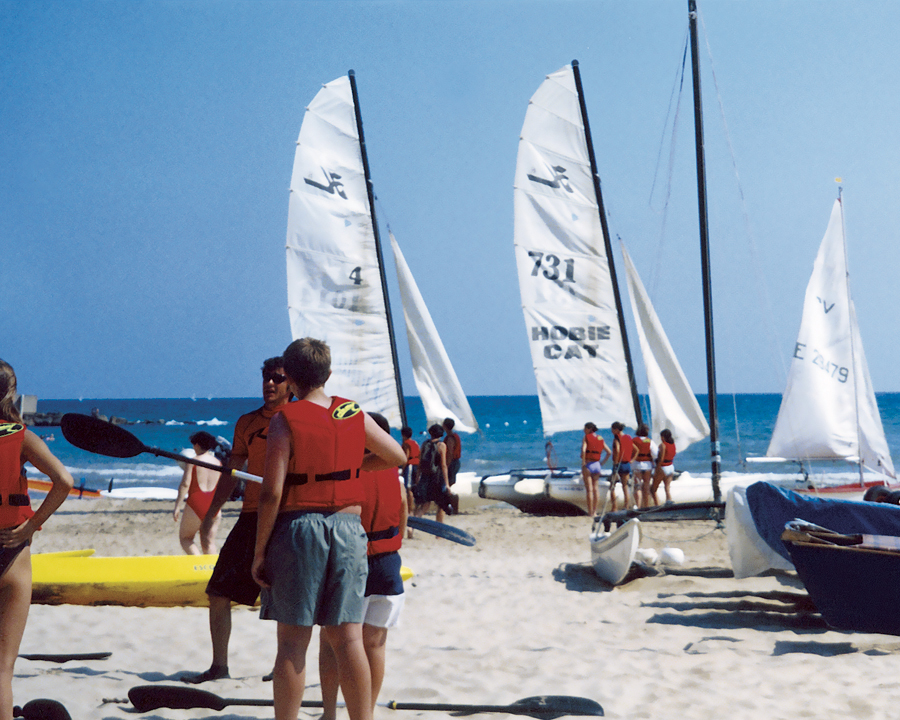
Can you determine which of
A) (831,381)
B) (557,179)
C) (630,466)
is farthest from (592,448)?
(557,179)

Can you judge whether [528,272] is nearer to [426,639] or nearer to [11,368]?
[426,639]

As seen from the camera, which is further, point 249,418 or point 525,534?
point 525,534

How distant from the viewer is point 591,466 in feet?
46.1

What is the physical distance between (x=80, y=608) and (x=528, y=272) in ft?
36.9

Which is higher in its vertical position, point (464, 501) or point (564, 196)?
point (564, 196)

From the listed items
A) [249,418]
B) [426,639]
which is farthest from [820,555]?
[249,418]

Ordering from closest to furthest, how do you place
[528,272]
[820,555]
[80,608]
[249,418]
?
[249,418]
[820,555]
[80,608]
[528,272]

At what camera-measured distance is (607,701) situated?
405cm

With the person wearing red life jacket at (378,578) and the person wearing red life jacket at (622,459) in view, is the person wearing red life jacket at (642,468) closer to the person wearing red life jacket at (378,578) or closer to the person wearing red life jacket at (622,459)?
the person wearing red life jacket at (622,459)

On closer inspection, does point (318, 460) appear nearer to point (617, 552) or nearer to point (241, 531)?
point (241, 531)

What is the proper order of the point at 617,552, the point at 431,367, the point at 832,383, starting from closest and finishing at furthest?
the point at 617,552, the point at 832,383, the point at 431,367

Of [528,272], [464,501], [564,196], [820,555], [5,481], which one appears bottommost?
[464,501]

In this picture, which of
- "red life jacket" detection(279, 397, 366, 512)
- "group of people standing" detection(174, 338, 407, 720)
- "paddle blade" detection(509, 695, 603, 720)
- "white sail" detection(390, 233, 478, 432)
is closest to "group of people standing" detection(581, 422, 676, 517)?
"white sail" detection(390, 233, 478, 432)

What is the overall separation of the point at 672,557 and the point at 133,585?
5.12m
